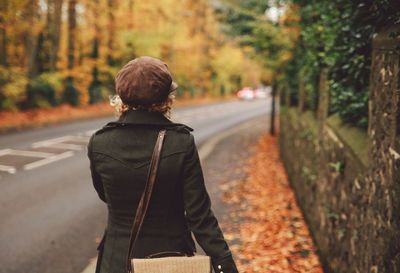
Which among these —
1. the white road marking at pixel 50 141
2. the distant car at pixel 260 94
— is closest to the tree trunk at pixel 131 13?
the white road marking at pixel 50 141

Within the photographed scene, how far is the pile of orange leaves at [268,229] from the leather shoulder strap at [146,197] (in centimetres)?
285

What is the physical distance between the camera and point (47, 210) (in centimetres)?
688

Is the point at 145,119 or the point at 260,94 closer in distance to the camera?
the point at 145,119

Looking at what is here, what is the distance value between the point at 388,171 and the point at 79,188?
6992mm

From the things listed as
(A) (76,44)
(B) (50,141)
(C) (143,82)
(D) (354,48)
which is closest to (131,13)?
(A) (76,44)

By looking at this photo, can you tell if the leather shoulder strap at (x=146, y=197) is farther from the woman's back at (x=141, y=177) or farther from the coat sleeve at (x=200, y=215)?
the coat sleeve at (x=200, y=215)

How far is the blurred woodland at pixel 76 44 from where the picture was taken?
19.5 m

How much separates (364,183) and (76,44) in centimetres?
2591

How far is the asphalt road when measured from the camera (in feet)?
16.6

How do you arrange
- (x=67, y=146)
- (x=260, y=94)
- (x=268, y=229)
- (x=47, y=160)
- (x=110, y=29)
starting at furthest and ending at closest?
1. (x=260, y=94)
2. (x=110, y=29)
3. (x=67, y=146)
4. (x=47, y=160)
5. (x=268, y=229)

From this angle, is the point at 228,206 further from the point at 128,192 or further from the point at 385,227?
the point at 128,192

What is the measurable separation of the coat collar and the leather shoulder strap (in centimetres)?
5

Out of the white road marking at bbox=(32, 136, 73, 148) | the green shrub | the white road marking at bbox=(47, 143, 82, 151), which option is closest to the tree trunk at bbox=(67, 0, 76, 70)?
the white road marking at bbox=(32, 136, 73, 148)

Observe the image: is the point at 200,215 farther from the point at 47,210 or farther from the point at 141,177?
the point at 47,210
